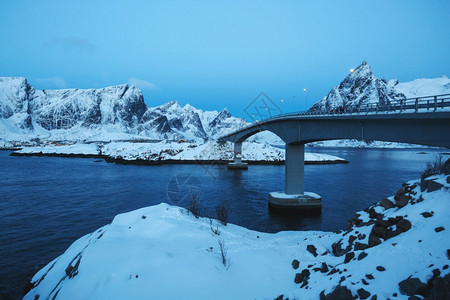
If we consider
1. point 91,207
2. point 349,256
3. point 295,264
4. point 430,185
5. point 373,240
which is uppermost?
point 430,185

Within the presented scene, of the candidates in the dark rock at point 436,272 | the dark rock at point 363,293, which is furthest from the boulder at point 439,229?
the dark rock at point 363,293

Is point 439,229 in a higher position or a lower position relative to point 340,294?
higher

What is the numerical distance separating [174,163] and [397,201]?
267 ft

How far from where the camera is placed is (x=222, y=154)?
95.6 metres

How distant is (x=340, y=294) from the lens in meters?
7.50

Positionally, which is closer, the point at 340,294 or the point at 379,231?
the point at 340,294

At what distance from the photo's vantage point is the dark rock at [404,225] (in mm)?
9314

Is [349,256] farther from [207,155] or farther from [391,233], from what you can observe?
[207,155]

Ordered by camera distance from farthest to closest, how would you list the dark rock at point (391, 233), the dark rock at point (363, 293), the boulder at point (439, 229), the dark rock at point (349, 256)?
the dark rock at point (349, 256) < the dark rock at point (391, 233) < the boulder at point (439, 229) < the dark rock at point (363, 293)

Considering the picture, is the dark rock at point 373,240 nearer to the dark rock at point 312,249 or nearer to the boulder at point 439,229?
the boulder at point 439,229

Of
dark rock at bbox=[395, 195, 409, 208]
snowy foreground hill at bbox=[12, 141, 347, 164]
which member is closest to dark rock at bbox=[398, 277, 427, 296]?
dark rock at bbox=[395, 195, 409, 208]

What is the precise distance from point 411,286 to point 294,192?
88.2 ft

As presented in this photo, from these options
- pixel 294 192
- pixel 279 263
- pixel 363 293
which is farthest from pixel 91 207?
pixel 363 293

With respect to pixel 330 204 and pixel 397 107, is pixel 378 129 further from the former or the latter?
pixel 330 204
